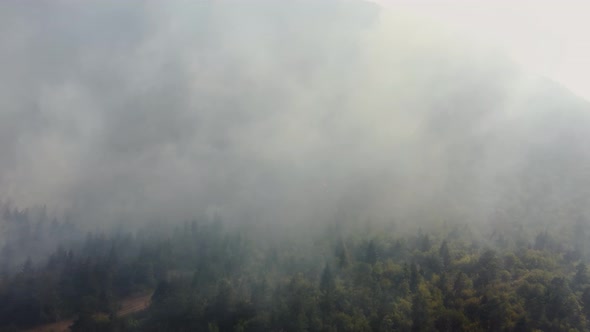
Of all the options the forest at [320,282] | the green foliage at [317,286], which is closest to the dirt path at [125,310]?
the forest at [320,282]

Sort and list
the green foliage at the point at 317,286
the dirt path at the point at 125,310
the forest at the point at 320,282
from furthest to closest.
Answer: the dirt path at the point at 125,310 → the forest at the point at 320,282 → the green foliage at the point at 317,286

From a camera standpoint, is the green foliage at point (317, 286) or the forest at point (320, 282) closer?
the green foliage at point (317, 286)

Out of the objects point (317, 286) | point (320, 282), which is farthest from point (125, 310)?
point (317, 286)

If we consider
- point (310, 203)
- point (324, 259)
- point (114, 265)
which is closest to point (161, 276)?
point (114, 265)

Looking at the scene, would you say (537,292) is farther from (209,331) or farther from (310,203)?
(310,203)

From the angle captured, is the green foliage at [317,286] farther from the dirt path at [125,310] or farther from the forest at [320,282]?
the dirt path at [125,310]

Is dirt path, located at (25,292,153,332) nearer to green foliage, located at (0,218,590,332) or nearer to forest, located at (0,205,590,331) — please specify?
forest, located at (0,205,590,331)

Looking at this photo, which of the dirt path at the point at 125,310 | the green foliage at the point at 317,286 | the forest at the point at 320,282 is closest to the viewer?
the green foliage at the point at 317,286

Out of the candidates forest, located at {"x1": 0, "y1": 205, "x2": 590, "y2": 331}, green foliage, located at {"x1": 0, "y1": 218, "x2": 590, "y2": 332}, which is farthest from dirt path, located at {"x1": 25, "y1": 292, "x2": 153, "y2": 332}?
green foliage, located at {"x1": 0, "y1": 218, "x2": 590, "y2": 332}
